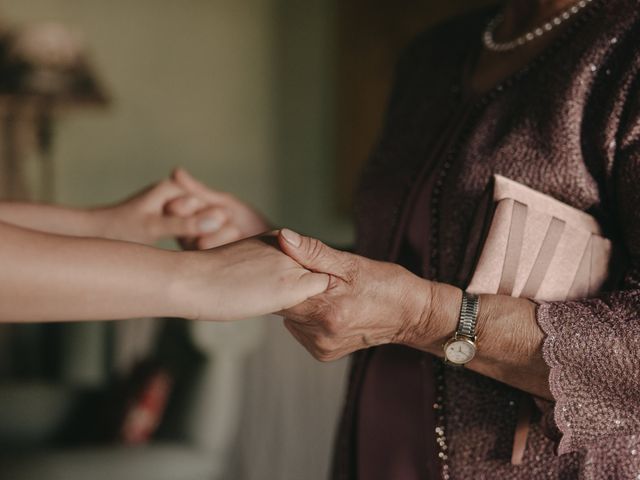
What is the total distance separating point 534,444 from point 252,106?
2977mm

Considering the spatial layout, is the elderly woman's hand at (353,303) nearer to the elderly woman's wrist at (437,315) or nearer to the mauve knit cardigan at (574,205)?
the elderly woman's wrist at (437,315)

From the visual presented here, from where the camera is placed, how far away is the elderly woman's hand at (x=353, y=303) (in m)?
0.67

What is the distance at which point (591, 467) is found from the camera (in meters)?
0.76

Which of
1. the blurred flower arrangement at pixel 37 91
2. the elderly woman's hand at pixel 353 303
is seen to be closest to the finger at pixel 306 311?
the elderly woman's hand at pixel 353 303

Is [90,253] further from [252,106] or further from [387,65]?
[252,106]

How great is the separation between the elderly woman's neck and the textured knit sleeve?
234mm

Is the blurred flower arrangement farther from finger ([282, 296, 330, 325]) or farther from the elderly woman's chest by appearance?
finger ([282, 296, 330, 325])

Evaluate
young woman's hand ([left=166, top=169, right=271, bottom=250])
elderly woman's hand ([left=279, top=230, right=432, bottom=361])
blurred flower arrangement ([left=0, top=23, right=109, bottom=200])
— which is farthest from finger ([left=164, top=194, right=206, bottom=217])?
blurred flower arrangement ([left=0, top=23, right=109, bottom=200])

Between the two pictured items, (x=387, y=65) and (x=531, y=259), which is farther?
(x=387, y=65)

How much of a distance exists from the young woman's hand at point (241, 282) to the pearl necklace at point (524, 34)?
0.46 metres

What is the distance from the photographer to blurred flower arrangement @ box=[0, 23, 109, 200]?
9.68ft

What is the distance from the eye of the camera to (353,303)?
0.67 meters

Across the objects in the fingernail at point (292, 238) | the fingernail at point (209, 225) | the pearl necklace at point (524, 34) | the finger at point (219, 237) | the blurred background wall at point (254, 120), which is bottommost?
the blurred background wall at point (254, 120)

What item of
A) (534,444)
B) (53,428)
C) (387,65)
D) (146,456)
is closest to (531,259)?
(534,444)
